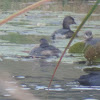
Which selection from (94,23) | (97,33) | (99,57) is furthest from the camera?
(94,23)

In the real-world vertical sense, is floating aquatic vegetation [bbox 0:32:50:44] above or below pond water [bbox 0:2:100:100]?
above

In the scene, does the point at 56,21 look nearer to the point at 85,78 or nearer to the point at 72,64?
the point at 72,64

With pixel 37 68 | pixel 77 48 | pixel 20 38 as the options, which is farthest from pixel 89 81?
pixel 20 38

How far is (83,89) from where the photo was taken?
5.34m

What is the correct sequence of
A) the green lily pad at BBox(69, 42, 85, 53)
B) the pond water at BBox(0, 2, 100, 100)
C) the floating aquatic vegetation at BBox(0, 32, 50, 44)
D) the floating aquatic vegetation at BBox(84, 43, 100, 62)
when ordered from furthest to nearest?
the floating aquatic vegetation at BBox(0, 32, 50, 44), the green lily pad at BBox(69, 42, 85, 53), the floating aquatic vegetation at BBox(84, 43, 100, 62), the pond water at BBox(0, 2, 100, 100)

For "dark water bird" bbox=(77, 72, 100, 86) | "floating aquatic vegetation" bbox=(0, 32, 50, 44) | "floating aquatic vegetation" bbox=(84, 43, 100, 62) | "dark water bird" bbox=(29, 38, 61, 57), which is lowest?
"dark water bird" bbox=(77, 72, 100, 86)

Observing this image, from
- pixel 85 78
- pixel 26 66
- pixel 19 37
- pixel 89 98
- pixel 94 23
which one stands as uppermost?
pixel 94 23

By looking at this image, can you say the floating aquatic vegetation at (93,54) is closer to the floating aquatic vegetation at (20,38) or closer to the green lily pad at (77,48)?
the green lily pad at (77,48)

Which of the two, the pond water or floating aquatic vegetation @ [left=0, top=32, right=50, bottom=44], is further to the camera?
floating aquatic vegetation @ [left=0, top=32, right=50, bottom=44]

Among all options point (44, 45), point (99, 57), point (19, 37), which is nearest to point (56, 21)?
point (19, 37)

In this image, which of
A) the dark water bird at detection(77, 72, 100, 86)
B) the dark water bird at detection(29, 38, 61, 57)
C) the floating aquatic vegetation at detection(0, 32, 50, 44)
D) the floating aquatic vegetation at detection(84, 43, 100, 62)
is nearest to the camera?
the dark water bird at detection(77, 72, 100, 86)

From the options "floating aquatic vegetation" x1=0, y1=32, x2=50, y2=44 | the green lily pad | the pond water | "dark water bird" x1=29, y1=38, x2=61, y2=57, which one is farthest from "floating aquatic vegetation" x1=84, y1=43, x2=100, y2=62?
"floating aquatic vegetation" x1=0, y1=32, x2=50, y2=44

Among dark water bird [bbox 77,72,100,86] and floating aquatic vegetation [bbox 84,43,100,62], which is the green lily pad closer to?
floating aquatic vegetation [bbox 84,43,100,62]

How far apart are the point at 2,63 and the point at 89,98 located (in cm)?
284
